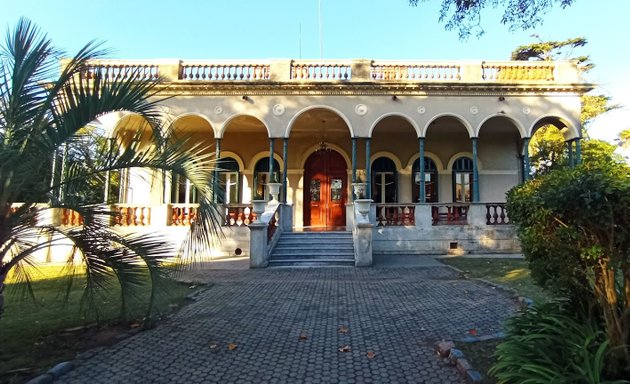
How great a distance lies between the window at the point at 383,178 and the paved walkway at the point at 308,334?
825 cm

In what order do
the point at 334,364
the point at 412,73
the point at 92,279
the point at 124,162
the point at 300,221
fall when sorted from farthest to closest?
the point at 300,221, the point at 412,73, the point at 92,279, the point at 124,162, the point at 334,364

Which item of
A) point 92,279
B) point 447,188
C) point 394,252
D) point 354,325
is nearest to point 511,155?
point 447,188

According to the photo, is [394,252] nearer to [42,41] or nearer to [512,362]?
[512,362]

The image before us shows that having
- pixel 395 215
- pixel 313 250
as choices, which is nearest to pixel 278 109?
pixel 313 250

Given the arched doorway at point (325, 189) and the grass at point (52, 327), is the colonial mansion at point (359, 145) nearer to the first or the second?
the arched doorway at point (325, 189)

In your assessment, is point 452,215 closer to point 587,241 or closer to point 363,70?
point 363,70

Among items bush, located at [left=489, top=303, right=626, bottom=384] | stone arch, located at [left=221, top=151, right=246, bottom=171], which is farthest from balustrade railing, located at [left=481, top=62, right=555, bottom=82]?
bush, located at [left=489, top=303, right=626, bottom=384]

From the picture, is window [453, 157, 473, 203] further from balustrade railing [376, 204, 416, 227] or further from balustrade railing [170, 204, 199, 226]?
balustrade railing [170, 204, 199, 226]

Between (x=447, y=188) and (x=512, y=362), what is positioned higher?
(x=447, y=188)

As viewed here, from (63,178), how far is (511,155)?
15.7 metres

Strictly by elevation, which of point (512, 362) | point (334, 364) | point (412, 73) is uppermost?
point (412, 73)

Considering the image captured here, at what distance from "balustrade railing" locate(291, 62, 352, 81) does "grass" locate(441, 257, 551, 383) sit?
24.1ft

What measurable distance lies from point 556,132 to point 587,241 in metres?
20.8

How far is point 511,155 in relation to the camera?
15242 millimetres
